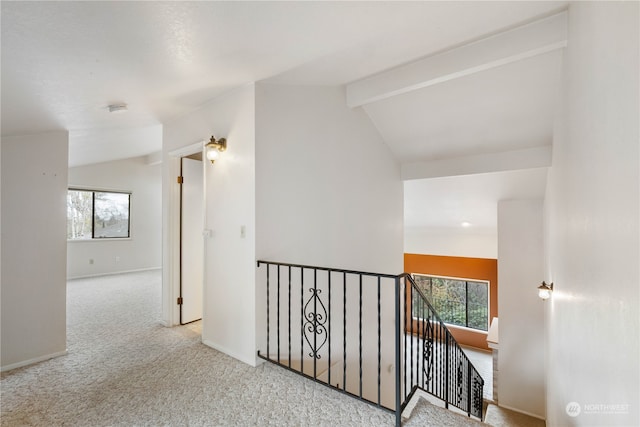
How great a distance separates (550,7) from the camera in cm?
212

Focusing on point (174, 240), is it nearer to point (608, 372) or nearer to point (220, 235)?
point (220, 235)

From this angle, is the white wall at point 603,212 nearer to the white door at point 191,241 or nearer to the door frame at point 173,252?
the white door at point 191,241

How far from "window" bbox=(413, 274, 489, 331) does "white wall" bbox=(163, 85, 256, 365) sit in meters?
6.10

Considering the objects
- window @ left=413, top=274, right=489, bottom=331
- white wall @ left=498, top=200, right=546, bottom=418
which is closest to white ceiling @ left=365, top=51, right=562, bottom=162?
white wall @ left=498, top=200, right=546, bottom=418

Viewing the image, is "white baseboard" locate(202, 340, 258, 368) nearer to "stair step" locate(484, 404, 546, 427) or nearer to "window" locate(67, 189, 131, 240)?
"stair step" locate(484, 404, 546, 427)

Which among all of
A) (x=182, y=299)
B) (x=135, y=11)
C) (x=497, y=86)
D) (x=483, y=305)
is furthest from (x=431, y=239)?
(x=135, y=11)

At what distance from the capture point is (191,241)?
3758mm

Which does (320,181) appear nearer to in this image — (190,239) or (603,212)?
(190,239)

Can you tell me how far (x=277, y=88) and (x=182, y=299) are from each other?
266cm

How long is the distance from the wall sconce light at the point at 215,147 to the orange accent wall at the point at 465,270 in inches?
278

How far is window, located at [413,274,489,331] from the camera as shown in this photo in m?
7.96

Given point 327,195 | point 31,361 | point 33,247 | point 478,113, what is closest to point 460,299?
point 478,113

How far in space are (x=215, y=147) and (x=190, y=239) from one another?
142cm

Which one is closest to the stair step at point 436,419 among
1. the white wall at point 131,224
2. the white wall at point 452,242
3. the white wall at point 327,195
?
the white wall at point 327,195
